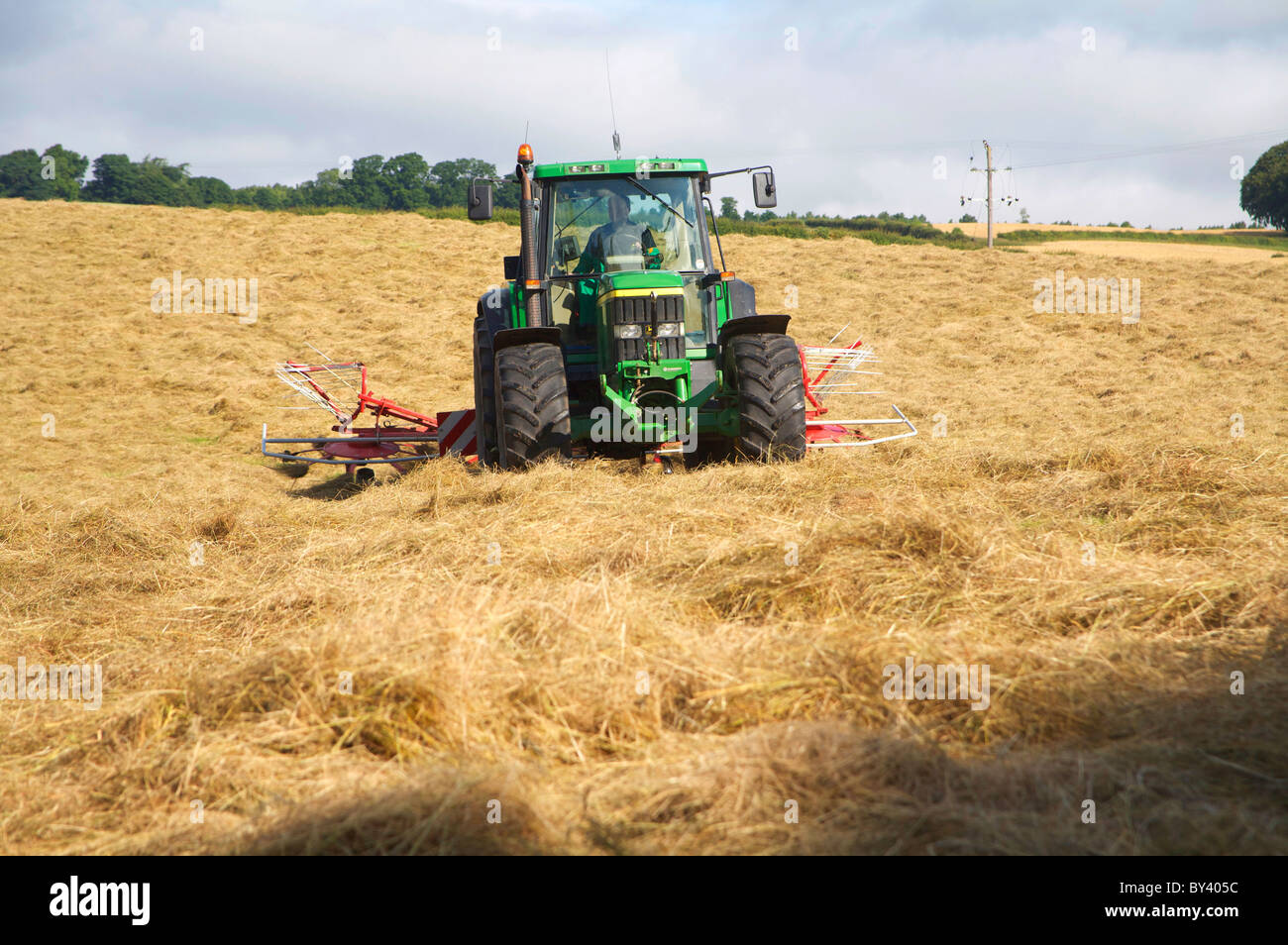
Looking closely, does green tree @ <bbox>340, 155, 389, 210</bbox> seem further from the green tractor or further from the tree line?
the green tractor

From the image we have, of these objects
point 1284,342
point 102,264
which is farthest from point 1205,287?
point 102,264

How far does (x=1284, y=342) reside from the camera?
12484mm

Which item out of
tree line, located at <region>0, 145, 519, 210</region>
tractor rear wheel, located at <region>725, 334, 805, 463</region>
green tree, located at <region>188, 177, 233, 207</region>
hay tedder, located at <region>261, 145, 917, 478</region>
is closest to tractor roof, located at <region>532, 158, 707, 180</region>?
hay tedder, located at <region>261, 145, 917, 478</region>

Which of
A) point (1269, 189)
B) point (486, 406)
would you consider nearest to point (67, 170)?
point (486, 406)

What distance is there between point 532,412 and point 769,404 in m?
1.57

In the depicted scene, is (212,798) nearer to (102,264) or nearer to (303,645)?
(303,645)

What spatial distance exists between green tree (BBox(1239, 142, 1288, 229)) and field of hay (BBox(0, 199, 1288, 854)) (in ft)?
204

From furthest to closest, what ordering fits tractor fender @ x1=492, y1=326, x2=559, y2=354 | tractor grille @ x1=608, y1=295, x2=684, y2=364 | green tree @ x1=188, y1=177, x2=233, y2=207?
green tree @ x1=188, y1=177, x2=233, y2=207, tractor fender @ x1=492, y1=326, x2=559, y2=354, tractor grille @ x1=608, y1=295, x2=684, y2=364

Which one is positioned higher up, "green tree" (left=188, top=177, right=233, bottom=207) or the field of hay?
"green tree" (left=188, top=177, right=233, bottom=207)

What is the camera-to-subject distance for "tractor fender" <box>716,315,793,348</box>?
6395mm

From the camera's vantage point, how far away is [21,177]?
61.5m

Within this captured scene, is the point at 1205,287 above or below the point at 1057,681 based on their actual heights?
above
